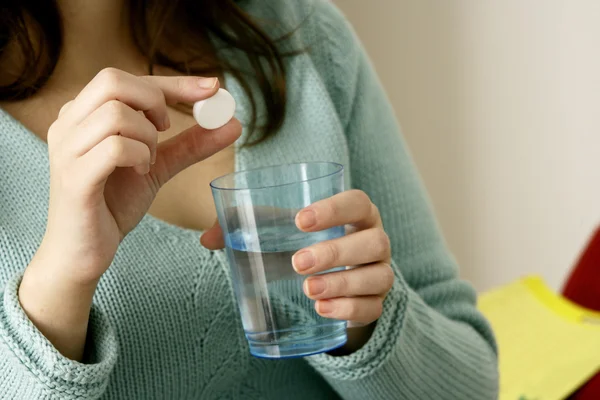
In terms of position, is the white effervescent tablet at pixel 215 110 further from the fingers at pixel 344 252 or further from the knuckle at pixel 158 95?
the fingers at pixel 344 252

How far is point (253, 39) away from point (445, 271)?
416 millimetres

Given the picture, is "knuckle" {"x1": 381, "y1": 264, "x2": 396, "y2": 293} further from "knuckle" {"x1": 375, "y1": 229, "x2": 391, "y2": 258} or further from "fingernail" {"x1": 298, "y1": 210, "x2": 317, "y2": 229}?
"fingernail" {"x1": 298, "y1": 210, "x2": 317, "y2": 229}

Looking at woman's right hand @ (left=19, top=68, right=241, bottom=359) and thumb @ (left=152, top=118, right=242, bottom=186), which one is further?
thumb @ (left=152, top=118, right=242, bottom=186)

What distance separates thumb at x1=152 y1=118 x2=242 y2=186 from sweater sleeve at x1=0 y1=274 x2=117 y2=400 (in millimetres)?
173

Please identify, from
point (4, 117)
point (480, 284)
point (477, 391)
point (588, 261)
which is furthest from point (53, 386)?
point (480, 284)

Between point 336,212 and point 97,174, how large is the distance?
20 centimetres

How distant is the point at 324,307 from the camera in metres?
0.68

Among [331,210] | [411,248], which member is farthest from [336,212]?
[411,248]

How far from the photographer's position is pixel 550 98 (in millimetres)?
2320

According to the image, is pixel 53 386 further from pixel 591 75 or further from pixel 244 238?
pixel 591 75

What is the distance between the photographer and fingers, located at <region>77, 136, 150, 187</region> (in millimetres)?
583

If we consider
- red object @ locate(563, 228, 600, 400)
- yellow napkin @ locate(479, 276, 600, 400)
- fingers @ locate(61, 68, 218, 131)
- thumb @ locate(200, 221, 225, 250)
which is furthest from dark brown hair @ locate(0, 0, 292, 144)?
red object @ locate(563, 228, 600, 400)

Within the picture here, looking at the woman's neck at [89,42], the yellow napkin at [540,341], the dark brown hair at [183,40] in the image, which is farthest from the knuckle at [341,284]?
the yellow napkin at [540,341]

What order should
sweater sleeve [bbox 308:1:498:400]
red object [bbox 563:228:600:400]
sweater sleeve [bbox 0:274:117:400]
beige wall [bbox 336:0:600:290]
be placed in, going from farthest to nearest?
beige wall [bbox 336:0:600:290], red object [bbox 563:228:600:400], sweater sleeve [bbox 308:1:498:400], sweater sleeve [bbox 0:274:117:400]
